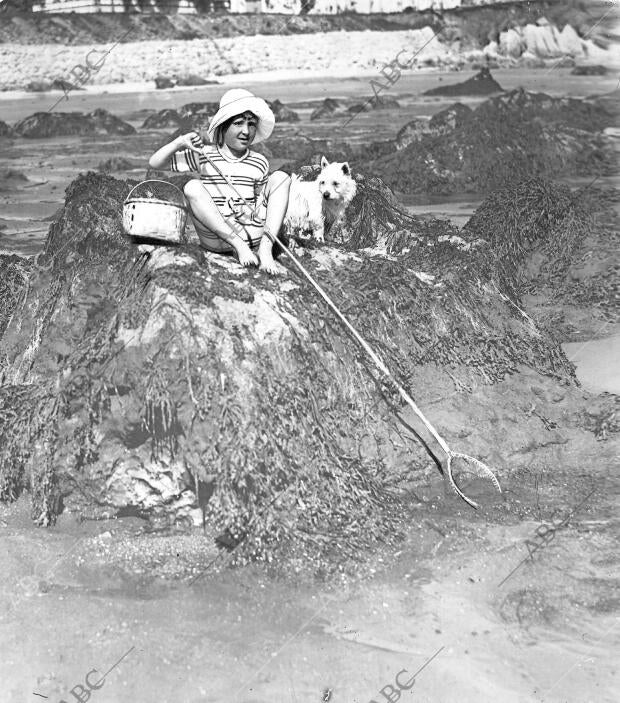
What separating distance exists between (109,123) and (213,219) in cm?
645

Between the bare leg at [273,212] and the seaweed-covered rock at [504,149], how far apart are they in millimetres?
6149

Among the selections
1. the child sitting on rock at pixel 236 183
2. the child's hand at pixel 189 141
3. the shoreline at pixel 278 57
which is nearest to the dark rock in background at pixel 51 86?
the shoreline at pixel 278 57

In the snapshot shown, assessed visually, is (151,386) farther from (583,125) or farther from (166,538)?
(583,125)

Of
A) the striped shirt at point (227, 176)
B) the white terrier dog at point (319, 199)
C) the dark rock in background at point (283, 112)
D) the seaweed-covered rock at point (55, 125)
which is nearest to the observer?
the striped shirt at point (227, 176)

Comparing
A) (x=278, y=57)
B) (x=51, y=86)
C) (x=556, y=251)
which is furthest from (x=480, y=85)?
(x=51, y=86)

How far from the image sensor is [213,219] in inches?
207

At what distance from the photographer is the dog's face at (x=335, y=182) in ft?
22.7

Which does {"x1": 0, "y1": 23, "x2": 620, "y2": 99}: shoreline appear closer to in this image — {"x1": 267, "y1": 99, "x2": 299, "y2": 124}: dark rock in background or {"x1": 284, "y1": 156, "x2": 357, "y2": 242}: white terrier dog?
{"x1": 267, "y1": 99, "x2": 299, "y2": 124}: dark rock in background

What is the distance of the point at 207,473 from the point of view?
4.64 metres

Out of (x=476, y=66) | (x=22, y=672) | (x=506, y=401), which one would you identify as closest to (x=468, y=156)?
(x=476, y=66)

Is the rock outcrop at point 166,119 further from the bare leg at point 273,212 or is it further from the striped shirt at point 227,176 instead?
the bare leg at point 273,212

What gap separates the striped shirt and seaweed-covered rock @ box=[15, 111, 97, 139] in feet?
20.3

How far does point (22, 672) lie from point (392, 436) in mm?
2494

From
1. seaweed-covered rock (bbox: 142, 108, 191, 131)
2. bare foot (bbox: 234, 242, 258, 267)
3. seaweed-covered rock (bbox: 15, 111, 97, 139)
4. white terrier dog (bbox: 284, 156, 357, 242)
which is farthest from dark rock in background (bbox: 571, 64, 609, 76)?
bare foot (bbox: 234, 242, 258, 267)
